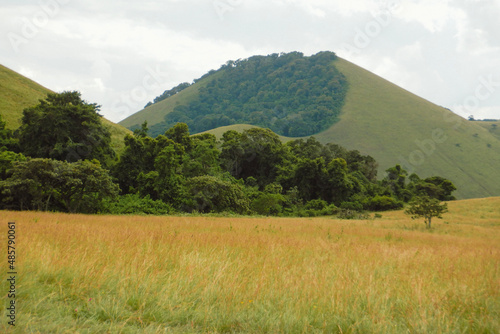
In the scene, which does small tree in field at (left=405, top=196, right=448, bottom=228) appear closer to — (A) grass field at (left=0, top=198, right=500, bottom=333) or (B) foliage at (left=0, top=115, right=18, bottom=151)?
(A) grass field at (left=0, top=198, right=500, bottom=333)

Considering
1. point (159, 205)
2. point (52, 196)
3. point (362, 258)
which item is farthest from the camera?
point (159, 205)

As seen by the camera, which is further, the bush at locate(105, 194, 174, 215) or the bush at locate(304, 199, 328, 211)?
the bush at locate(304, 199, 328, 211)

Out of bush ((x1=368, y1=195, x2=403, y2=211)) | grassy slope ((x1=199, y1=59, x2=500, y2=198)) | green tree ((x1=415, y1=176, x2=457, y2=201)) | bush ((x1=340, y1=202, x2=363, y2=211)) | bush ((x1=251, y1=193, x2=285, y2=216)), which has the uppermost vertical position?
grassy slope ((x1=199, y1=59, x2=500, y2=198))

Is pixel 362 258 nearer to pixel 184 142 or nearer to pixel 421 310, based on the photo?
pixel 421 310

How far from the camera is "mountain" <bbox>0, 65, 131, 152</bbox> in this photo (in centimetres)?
4423

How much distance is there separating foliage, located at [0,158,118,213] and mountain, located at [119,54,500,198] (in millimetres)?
84751

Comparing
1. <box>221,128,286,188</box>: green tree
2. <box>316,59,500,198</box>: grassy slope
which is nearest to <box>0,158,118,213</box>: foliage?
<box>221,128,286,188</box>: green tree

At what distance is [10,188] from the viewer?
22203 mm

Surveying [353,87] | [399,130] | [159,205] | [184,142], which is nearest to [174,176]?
[159,205]

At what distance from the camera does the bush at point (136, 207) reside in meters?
29.1

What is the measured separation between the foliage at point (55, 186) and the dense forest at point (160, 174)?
7cm

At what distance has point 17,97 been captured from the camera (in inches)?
2007

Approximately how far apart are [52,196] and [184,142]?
82.1 feet

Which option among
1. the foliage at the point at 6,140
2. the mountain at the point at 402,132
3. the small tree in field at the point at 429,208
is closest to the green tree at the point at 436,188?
the mountain at the point at 402,132
